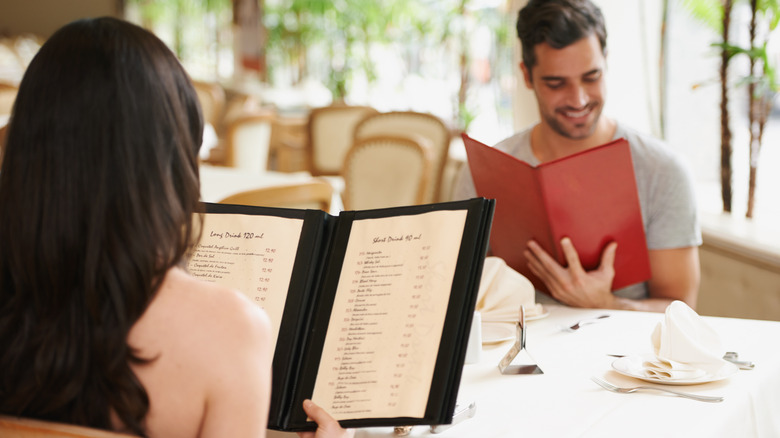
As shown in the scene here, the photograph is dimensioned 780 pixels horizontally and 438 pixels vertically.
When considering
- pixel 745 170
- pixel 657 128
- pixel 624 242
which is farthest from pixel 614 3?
pixel 624 242

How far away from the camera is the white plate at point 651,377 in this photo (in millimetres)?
1229

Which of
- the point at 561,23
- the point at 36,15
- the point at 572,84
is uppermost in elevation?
the point at 36,15

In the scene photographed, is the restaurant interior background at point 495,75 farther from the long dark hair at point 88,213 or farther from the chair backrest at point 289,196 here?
the long dark hair at point 88,213

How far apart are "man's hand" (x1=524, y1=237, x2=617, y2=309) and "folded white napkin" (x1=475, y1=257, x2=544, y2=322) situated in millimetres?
89

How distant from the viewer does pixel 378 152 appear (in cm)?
352

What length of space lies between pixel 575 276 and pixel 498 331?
0.24 metres

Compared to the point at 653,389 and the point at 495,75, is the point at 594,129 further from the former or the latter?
the point at 495,75

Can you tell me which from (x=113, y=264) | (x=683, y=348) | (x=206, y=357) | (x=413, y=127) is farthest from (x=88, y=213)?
(x=413, y=127)

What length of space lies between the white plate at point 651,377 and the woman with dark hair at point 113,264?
0.66 meters

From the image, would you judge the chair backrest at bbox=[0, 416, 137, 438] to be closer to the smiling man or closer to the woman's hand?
the woman's hand

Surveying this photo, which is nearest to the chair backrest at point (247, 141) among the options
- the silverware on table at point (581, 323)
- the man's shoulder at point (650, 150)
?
the man's shoulder at point (650, 150)

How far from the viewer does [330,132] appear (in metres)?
5.44

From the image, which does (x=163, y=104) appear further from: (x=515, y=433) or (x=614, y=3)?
(x=614, y=3)

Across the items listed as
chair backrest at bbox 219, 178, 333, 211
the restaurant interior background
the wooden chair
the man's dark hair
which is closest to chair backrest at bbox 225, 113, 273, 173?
the restaurant interior background
